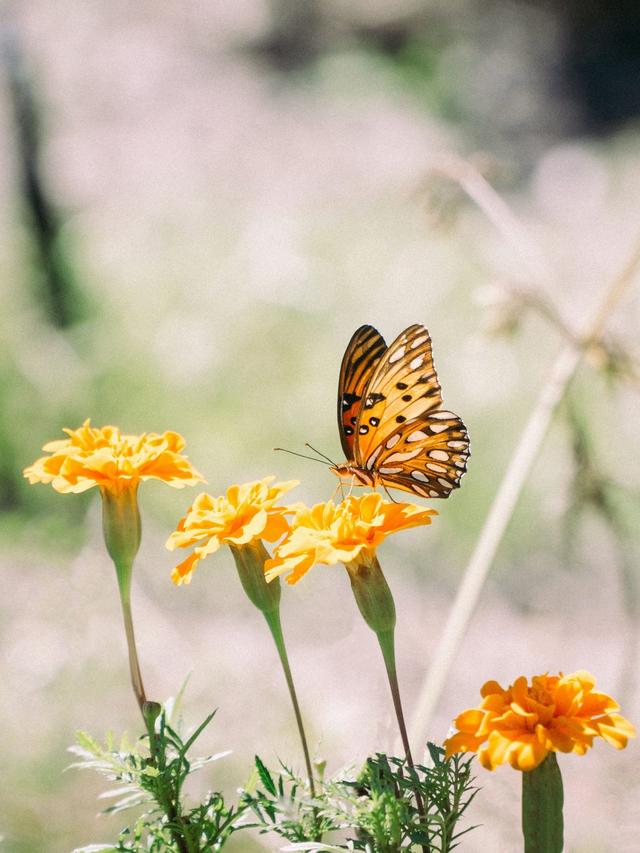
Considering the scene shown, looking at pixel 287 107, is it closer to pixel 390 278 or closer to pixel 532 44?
pixel 532 44

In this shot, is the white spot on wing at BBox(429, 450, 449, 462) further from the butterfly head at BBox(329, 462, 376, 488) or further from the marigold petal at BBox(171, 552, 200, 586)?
the marigold petal at BBox(171, 552, 200, 586)

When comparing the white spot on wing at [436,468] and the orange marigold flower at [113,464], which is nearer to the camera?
the orange marigold flower at [113,464]

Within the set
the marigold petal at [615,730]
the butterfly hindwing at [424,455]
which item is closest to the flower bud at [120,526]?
the butterfly hindwing at [424,455]

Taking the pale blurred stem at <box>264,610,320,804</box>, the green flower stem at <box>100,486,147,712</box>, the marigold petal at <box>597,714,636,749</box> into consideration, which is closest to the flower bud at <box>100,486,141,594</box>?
the green flower stem at <box>100,486,147,712</box>

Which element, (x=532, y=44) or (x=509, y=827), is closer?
(x=509, y=827)

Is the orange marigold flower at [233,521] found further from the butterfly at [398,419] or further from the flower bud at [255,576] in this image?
the butterfly at [398,419]

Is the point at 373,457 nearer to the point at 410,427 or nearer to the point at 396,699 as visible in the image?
the point at 410,427

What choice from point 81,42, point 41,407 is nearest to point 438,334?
point 41,407
